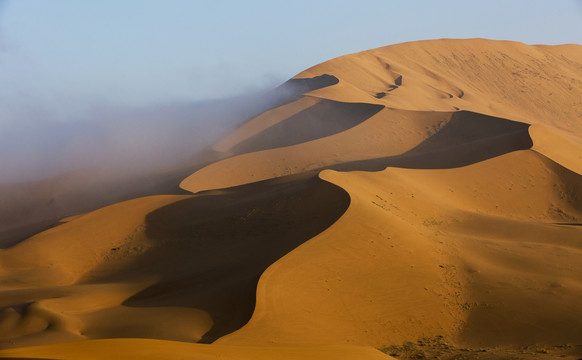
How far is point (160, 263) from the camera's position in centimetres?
1783

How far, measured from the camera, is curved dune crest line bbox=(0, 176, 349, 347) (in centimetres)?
1223

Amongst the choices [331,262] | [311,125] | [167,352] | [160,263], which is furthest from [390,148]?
[167,352]

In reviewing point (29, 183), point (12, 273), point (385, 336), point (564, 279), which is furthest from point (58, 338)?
point (29, 183)

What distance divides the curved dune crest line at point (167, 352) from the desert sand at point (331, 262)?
0.13 ft

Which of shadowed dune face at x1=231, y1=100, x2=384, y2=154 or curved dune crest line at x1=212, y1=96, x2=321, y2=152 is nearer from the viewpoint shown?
shadowed dune face at x1=231, y1=100, x2=384, y2=154

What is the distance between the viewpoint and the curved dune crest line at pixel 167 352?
20.6 ft

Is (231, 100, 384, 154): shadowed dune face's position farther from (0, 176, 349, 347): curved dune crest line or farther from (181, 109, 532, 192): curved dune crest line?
(0, 176, 349, 347): curved dune crest line

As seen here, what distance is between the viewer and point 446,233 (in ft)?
59.9

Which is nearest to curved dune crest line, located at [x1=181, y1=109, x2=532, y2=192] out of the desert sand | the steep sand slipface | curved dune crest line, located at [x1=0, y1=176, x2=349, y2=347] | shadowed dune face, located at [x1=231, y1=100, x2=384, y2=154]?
the steep sand slipface

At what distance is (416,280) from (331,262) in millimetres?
1964

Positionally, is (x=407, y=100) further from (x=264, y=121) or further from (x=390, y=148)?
(x=390, y=148)

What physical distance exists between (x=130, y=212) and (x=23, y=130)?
3515 centimetres

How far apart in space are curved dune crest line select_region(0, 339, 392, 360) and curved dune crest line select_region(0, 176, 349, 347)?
9.77ft

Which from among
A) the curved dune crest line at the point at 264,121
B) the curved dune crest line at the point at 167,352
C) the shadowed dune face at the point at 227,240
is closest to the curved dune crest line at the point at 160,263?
the shadowed dune face at the point at 227,240
